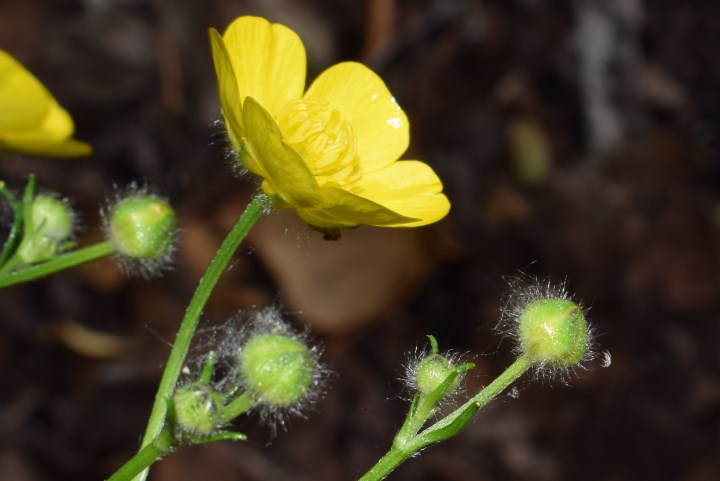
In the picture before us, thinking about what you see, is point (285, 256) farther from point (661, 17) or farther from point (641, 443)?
point (661, 17)

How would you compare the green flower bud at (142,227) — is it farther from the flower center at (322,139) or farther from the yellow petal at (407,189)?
the yellow petal at (407,189)

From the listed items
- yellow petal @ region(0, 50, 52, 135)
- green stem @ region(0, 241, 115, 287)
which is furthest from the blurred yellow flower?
green stem @ region(0, 241, 115, 287)

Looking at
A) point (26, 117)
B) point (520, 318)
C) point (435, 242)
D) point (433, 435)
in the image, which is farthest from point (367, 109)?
point (435, 242)

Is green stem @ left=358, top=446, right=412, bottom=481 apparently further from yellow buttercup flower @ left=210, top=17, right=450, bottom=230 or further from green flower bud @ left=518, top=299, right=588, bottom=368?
yellow buttercup flower @ left=210, top=17, right=450, bottom=230

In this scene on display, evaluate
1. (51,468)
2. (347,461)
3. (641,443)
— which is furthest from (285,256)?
(641,443)

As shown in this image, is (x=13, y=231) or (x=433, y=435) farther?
(x=13, y=231)

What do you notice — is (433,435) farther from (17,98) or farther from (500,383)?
(17,98)
